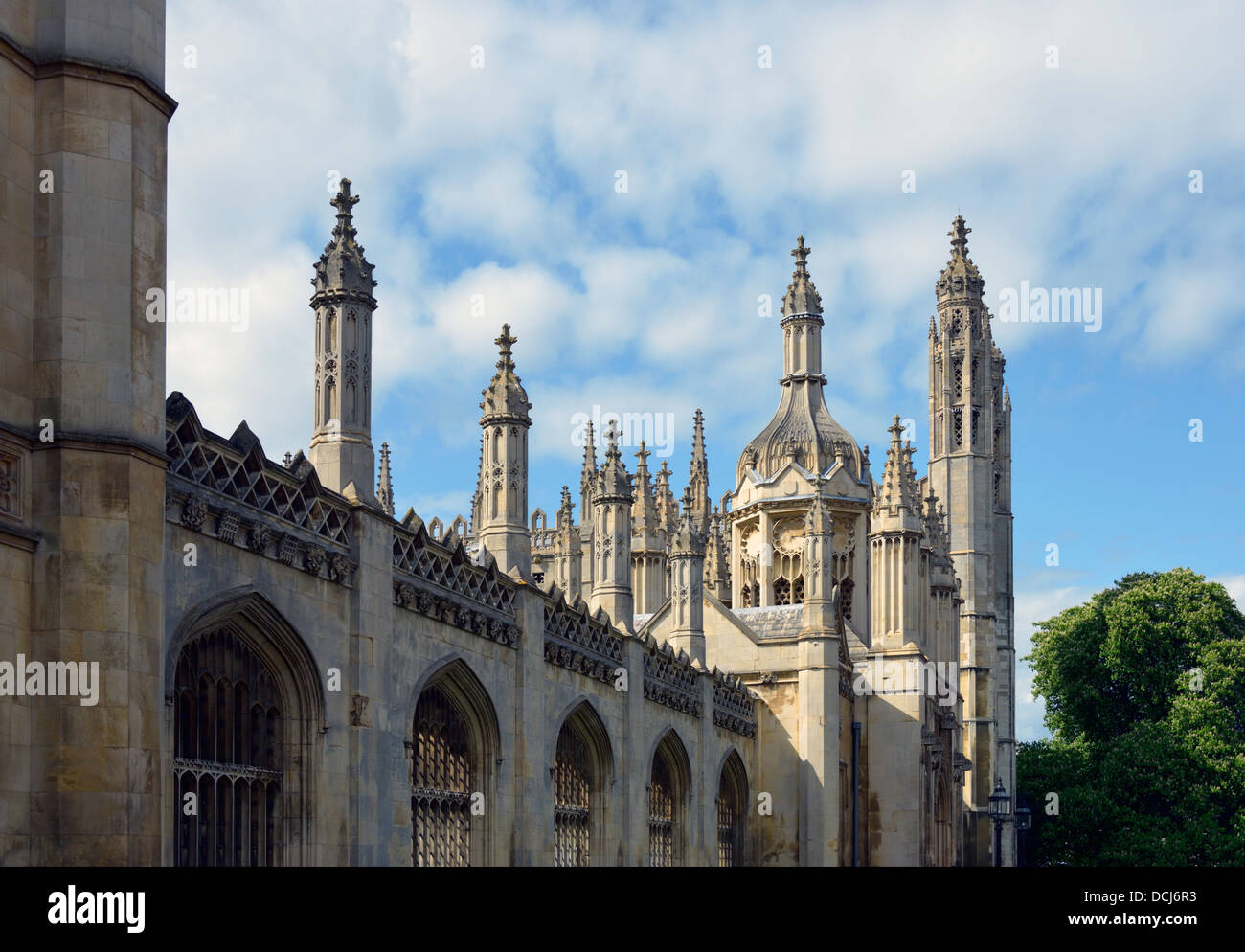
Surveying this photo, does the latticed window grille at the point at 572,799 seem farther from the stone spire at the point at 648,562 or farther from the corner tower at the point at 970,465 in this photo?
the corner tower at the point at 970,465

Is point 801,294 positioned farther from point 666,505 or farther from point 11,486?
point 11,486

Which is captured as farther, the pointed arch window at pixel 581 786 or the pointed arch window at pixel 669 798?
the pointed arch window at pixel 669 798

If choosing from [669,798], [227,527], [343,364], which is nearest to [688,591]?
[669,798]

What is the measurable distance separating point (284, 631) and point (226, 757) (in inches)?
52.1

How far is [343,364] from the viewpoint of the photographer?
17516mm

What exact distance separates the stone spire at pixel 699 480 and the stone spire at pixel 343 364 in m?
34.3

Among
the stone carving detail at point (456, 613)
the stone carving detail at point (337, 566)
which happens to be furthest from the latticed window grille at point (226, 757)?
the stone carving detail at point (456, 613)

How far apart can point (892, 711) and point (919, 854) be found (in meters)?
3.40

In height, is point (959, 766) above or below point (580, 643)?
below

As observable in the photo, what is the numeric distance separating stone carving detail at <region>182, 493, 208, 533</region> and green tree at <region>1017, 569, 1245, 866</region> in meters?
46.8

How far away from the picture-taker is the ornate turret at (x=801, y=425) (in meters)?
51.7

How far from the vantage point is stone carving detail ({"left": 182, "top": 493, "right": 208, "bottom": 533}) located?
→ 1392 cm

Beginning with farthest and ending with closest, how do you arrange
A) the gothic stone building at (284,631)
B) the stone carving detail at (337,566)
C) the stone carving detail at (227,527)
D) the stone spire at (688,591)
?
the stone spire at (688,591)
the stone carving detail at (337,566)
the stone carving detail at (227,527)
the gothic stone building at (284,631)
